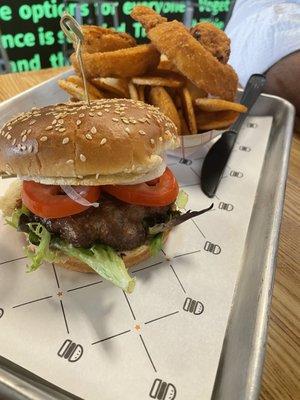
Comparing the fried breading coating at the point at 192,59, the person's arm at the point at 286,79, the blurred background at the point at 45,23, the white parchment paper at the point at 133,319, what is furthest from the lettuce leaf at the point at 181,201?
the blurred background at the point at 45,23

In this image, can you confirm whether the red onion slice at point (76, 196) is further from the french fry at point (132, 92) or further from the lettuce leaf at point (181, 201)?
the french fry at point (132, 92)

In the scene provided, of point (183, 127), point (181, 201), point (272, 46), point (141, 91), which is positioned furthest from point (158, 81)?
point (272, 46)

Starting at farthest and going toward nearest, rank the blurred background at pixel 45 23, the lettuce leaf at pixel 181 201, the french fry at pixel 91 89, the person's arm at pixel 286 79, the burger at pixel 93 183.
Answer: the blurred background at pixel 45 23, the person's arm at pixel 286 79, the french fry at pixel 91 89, the lettuce leaf at pixel 181 201, the burger at pixel 93 183

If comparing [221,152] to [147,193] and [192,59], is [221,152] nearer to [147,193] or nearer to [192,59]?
[192,59]

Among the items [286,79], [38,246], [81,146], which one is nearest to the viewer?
[81,146]

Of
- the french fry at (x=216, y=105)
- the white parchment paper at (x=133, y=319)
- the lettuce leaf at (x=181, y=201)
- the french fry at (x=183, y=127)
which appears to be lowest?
the white parchment paper at (x=133, y=319)

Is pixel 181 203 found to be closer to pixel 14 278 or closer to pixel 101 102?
pixel 101 102

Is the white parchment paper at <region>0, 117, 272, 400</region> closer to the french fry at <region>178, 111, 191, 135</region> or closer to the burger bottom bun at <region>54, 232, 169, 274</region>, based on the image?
the burger bottom bun at <region>54, 232, 169, 274</region>
